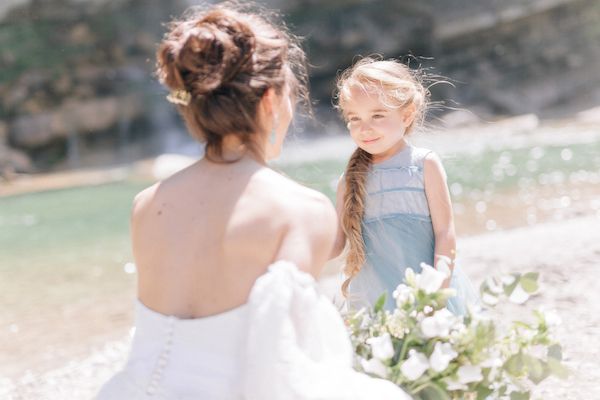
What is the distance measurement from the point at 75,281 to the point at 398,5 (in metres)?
19.4

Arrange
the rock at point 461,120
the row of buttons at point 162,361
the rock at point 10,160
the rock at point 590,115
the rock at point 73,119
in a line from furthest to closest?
the rock at point 461,120
the rock at point 590,115
the rock at point 73,119
the rock at point 10,160
the row of buttons at point 162,361

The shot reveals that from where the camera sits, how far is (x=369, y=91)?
266cm

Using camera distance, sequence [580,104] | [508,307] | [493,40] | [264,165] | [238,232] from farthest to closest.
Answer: [493,40] → [580,104] → [508,307] → [264,165] → [238,232]

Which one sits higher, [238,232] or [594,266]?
[238,232]

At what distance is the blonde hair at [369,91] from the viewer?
266cm

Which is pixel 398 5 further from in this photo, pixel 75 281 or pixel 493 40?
pixel 75 281

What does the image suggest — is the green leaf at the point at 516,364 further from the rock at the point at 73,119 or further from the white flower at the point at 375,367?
the rock at the point at 73,119

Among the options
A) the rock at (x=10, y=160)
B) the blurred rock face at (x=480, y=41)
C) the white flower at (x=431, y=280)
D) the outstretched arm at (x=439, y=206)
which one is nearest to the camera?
the white flower at (x=431, y=280)

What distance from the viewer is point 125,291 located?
7.27m

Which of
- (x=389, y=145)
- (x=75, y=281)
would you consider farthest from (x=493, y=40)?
(x=389, y=145)

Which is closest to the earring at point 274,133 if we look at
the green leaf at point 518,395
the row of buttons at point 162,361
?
the row of buttons at point 162,361

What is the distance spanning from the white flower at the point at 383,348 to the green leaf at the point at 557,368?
0.39 metres

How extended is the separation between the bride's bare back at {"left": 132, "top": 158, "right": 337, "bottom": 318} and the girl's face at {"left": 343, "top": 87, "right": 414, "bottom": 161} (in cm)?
98

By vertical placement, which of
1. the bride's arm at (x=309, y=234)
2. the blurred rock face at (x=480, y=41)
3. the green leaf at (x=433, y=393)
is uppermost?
the bride's arm at (x=309, y=234)
